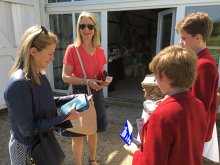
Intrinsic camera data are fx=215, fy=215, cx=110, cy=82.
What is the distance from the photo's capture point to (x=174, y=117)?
107 centimetres

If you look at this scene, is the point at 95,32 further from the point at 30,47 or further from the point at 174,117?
the point at 174,117

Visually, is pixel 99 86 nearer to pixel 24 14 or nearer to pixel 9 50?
pixel 9 50

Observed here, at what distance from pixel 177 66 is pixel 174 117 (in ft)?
0.86

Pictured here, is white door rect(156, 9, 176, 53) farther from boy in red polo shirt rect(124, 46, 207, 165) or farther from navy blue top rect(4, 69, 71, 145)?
boy in red polo shirt rect(124, 46, 207, 165)

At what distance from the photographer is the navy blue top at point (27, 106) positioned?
4.56 ft

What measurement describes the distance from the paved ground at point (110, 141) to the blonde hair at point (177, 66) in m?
2.16

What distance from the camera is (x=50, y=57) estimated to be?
63.6 inches

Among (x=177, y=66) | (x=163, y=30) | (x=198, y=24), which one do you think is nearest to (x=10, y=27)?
(x=163, y=30)

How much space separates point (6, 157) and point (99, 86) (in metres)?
1.98

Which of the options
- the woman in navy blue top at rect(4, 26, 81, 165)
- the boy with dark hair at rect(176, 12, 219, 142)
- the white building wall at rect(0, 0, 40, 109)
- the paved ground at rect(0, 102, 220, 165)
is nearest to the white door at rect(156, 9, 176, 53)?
the paved ground at rect(0, 102, 220, 165)

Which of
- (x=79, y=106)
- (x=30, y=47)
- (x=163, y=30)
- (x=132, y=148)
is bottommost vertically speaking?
(x=132, y=148)

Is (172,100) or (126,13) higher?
(126,13)

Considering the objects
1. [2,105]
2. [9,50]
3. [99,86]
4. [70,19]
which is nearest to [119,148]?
[99,86]

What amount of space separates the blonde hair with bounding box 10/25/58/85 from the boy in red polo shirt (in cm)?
80
